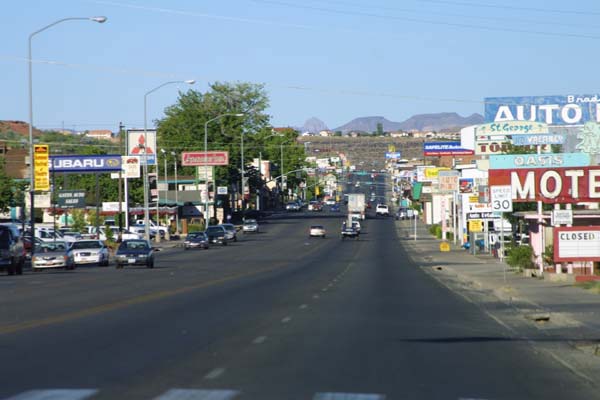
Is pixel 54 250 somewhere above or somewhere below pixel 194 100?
below

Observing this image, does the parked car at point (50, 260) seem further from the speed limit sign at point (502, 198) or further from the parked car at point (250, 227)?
the parked car at point (250, 227)

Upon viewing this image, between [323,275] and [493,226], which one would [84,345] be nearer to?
[323,275]

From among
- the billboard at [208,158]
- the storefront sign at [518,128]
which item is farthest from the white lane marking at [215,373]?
the billboard at [208,158]

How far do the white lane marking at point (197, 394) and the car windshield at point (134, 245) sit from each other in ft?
135

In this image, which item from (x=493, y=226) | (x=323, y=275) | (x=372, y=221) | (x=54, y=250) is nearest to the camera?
(x=323, y=275)

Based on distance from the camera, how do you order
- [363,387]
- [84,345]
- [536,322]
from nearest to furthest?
[363,387]
[84,345]
[536,322]

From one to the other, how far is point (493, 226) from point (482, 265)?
78.0ft

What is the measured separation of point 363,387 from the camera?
12.3m

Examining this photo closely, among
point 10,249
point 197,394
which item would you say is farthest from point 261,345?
point 10,249

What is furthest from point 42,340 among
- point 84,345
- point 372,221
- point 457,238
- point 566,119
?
point 372,221

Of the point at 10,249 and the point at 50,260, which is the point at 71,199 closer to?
the point at 50,260

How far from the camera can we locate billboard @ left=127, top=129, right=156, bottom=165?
9062cm

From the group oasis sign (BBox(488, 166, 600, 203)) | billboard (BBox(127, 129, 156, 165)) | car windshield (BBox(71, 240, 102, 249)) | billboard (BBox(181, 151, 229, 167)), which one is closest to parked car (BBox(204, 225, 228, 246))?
billboard (BBox(127, 129, 156, 165))

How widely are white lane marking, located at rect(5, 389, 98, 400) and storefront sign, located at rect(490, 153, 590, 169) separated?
39.9 m
